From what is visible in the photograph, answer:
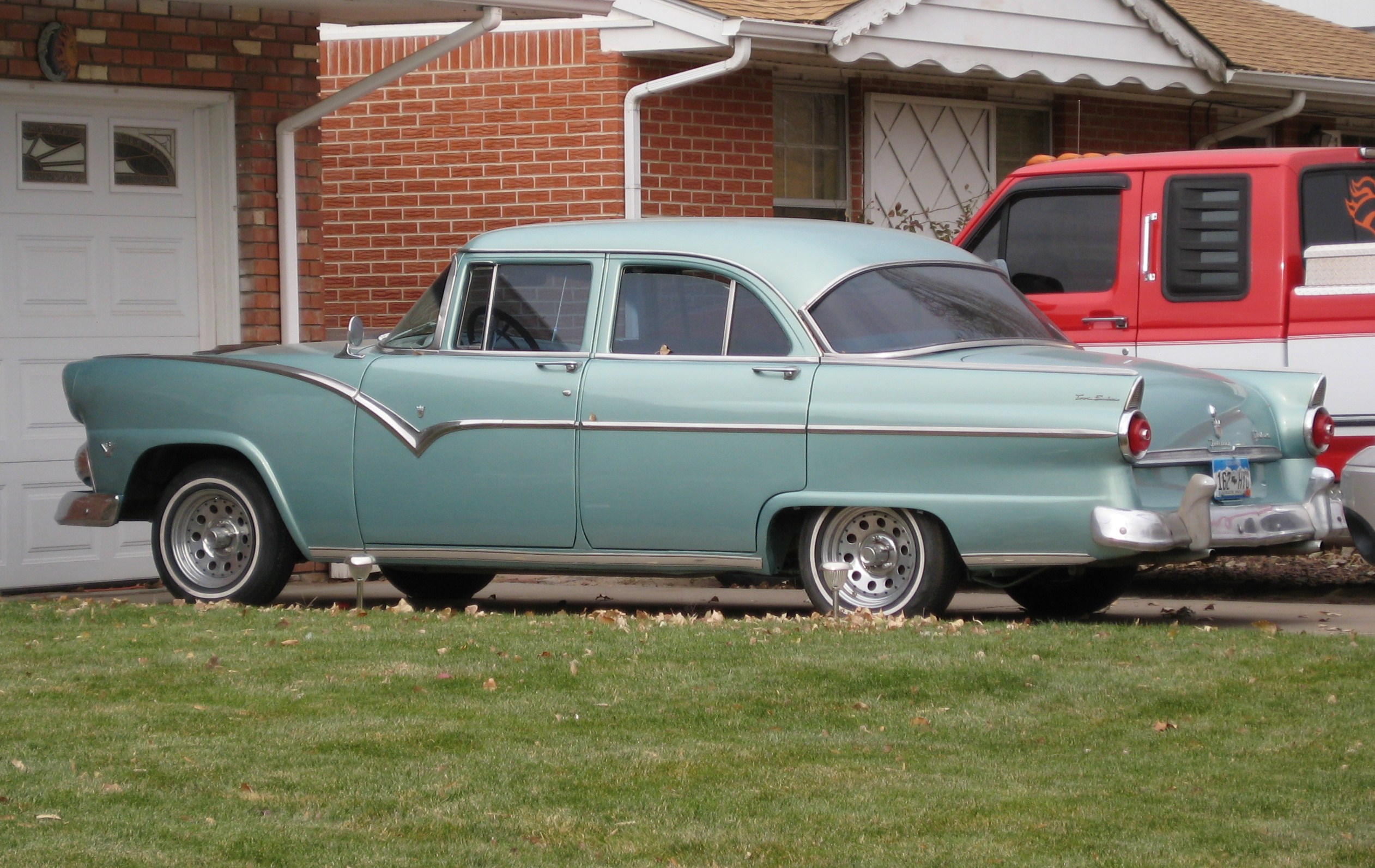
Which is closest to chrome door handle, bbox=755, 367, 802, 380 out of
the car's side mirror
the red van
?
the car's side mirror

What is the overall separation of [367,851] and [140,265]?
715 cm

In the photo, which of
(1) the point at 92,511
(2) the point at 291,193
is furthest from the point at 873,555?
(2) the point at 291,193

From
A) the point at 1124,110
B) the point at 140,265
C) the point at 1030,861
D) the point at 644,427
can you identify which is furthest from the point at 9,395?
the point at 1124,110

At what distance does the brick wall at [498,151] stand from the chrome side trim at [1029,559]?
5.76 m

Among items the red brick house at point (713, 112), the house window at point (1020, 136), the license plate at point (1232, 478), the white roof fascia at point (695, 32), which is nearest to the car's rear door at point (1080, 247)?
the license plate at point (1232, 478)

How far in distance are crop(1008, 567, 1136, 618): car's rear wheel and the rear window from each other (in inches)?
83.7

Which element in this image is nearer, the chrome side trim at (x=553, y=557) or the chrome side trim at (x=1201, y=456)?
the chrome side trim at (x=1201, y=456)

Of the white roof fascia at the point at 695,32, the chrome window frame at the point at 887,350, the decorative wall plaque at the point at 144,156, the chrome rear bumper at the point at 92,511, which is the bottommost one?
the chrome rear bumper at the point at 92,511

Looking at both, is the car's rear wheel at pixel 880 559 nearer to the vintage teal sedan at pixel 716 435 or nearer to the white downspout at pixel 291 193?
the vintage teal sedan at pixel 716 435

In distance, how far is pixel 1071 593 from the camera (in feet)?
29.6

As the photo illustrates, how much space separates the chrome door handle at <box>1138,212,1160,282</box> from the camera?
33.1 ft

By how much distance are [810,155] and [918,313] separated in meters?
6.27

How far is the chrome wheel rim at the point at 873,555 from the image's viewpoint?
8.02m

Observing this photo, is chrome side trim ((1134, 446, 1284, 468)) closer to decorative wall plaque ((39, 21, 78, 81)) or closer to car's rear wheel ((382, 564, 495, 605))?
car's rear wheel ((382, 564, 495, 605))
